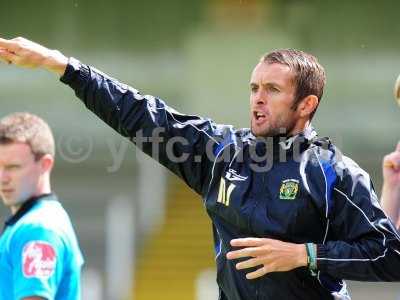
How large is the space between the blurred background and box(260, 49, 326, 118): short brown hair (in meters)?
9.52

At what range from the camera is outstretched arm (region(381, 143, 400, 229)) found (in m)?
4.95

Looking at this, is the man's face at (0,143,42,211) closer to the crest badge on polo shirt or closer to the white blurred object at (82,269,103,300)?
the crest badge on polo shirt

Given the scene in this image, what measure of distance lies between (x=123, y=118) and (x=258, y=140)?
61 cm

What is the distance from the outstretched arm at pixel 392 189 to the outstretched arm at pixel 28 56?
168cm

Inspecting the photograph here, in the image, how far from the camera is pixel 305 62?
437 cm

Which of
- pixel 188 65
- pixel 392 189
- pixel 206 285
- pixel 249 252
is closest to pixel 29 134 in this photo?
pixel 249 252

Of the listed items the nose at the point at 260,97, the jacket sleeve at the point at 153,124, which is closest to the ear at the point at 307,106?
the nose at the point at 260,97

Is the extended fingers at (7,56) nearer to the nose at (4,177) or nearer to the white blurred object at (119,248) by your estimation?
the nose at (4,177)

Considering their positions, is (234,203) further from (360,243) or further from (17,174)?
(17,174)

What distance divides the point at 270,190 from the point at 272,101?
0.39 metres

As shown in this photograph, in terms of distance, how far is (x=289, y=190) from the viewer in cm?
417

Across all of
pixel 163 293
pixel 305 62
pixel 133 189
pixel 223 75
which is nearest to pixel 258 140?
pixel 305 62

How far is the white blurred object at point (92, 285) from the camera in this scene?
10.8 meters

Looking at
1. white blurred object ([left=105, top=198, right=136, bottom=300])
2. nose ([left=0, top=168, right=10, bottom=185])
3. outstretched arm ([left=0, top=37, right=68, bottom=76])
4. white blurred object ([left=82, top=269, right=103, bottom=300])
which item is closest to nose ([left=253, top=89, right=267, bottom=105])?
outstretched arm ([left=0, top=37, right=68, bottom=76])
